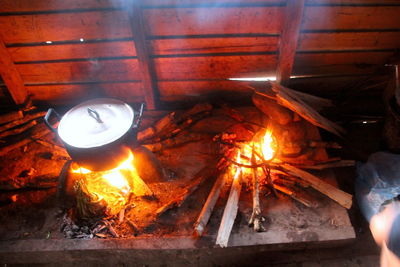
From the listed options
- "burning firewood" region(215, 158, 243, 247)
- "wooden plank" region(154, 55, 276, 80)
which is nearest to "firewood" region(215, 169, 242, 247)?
"burning firewood" region(215, 158, 243, 247)

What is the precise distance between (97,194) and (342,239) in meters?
3.50

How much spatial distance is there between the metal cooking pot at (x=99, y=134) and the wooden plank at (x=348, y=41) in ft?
10.7

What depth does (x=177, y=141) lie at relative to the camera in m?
5.04

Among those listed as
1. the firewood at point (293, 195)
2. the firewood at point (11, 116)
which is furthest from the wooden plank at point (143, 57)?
the firewood at point (293, 195)

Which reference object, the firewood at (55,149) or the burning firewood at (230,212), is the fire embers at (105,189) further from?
the burning firewood at (230,212)

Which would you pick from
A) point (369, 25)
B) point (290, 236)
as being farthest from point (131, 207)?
point (369, 25)

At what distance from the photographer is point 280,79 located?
16.8 ft

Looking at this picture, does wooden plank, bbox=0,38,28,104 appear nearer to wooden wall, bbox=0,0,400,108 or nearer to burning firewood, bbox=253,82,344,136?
wooden wall, bbox=0,0,400,108

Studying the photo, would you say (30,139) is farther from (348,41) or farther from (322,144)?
(348,41)

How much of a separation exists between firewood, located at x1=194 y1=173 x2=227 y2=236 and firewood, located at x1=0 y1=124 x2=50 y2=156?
3612 mm

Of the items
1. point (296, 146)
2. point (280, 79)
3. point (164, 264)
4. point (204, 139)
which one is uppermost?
point (280, 79)

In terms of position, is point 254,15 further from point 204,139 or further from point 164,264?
point 164,264

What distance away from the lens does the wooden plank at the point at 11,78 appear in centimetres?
491

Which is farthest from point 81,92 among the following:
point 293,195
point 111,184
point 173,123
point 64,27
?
point 293,195
